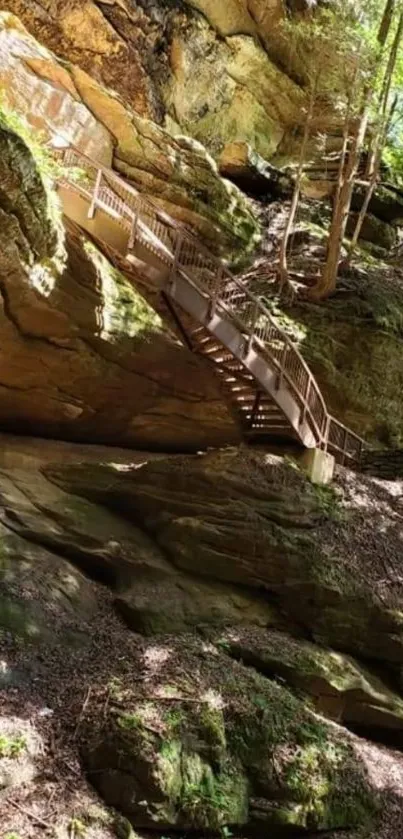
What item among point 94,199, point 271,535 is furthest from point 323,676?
point 94,199

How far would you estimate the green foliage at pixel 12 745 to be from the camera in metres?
5.57

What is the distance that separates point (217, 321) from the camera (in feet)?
36.7

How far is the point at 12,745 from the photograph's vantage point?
566 cm

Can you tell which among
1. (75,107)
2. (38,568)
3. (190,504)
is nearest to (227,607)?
(190,504)

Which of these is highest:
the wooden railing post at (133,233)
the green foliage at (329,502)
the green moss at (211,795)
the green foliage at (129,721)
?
the wooden railing post at (133,233)

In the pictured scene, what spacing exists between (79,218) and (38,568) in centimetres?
588

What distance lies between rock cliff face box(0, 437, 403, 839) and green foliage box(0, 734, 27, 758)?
13 millimetres

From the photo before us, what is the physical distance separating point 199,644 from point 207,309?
18.5ft

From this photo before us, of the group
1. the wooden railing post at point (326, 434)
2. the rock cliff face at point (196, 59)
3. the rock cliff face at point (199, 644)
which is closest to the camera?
the rock cliff face at point (199, 644)

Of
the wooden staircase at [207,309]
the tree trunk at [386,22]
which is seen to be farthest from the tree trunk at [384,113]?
the wooden staircase at [207,309]

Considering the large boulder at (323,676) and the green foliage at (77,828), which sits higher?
the large boulder at (323,676)

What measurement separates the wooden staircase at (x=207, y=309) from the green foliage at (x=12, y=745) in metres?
7.16

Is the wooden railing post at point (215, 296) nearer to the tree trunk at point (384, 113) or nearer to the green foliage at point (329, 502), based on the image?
the green foliage at point (329, 502)

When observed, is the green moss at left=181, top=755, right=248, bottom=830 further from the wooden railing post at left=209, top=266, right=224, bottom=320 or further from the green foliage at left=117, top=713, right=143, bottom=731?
the wooden railing post at left=209, top=266, right=224, bottom=320
